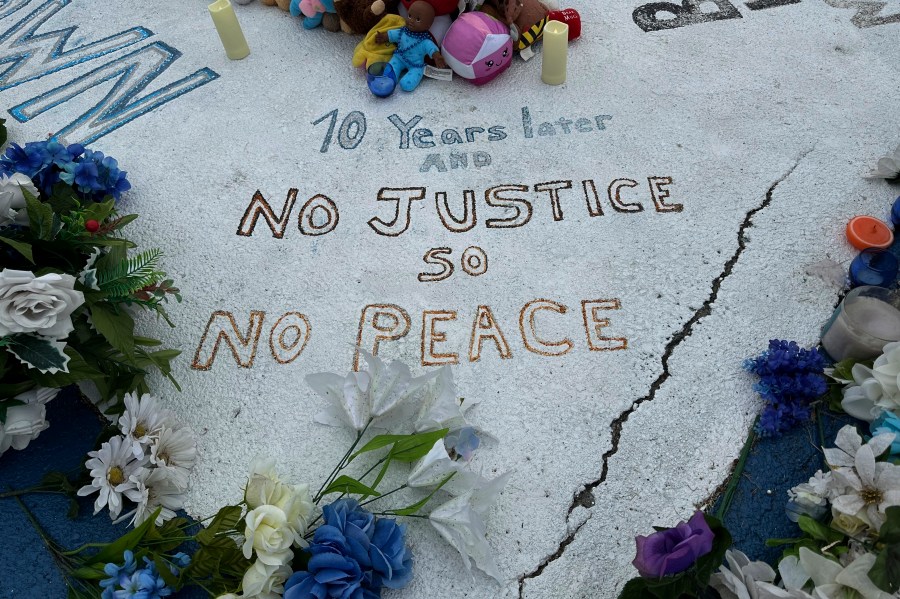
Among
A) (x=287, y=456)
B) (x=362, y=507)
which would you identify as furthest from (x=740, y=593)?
(x=287, y=456)

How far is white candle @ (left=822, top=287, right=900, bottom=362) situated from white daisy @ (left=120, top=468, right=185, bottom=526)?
169 cm

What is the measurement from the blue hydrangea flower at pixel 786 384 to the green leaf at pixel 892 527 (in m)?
0.44

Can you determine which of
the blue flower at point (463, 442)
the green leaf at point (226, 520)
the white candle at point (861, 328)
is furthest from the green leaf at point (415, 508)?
the white candle at point (861, 328)

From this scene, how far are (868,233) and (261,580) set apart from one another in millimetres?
1867

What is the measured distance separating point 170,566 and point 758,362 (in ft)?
4.90

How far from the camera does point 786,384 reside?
60.5 inches

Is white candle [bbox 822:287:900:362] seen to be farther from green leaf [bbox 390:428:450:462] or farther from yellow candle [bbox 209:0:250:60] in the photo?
yellow candle [bbox 209:0:250:60]

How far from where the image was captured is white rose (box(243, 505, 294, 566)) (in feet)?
4.12

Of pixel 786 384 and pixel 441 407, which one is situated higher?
pixel 441 407

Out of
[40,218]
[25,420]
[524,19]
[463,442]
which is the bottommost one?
[463,442]

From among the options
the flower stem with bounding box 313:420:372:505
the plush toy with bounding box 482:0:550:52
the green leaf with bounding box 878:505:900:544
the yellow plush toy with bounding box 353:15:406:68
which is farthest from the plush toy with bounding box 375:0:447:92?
the green leaf with bounding box 878:505:900:544

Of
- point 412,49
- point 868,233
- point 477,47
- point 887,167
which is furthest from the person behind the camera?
point 412,49

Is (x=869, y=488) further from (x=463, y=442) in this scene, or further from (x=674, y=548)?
(x=463, y=442)

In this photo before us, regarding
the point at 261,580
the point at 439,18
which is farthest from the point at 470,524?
the point at 439,18
